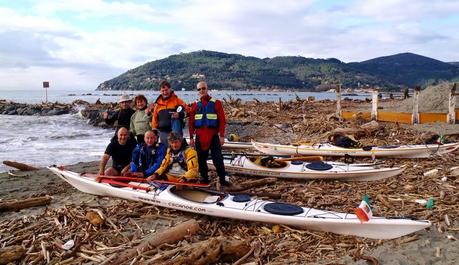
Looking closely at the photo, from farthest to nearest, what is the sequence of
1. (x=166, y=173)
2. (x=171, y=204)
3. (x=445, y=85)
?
(x=445, y=85), (x=166, y=173), (x=171, y=204)

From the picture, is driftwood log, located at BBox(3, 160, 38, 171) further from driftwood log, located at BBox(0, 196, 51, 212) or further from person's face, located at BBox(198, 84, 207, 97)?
person's face, located at BBox(198, 84, 207, 97)

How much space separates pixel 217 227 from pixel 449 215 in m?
3.44

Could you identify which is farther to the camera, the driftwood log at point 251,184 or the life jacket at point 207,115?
the driftwood log at point 251,184

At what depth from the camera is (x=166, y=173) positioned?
23.0 ft

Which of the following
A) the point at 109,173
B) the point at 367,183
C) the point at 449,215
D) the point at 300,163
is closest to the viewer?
the point at 449,215

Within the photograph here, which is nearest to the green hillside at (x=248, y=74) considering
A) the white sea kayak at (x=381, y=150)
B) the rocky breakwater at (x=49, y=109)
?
the rocky breakwater at (x=49, y=109)

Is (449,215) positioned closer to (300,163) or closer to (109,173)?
(300,163)

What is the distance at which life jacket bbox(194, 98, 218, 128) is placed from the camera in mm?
7281

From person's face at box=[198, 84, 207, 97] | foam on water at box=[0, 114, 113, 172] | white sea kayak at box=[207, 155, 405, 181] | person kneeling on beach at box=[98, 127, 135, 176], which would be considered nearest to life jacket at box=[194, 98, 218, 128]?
person's face at box=[198, 84, 207, 97]

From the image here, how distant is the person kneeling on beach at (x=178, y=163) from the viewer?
673 cm

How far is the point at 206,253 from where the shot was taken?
183 inches

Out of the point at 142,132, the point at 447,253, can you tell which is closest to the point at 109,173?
the point at 142,132

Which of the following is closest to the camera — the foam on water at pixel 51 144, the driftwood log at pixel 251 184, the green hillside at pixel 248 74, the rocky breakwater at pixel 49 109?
the driftwood log at pixel 251 184

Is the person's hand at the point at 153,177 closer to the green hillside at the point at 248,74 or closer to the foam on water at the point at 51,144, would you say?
the foam on water at the point at 51,144
